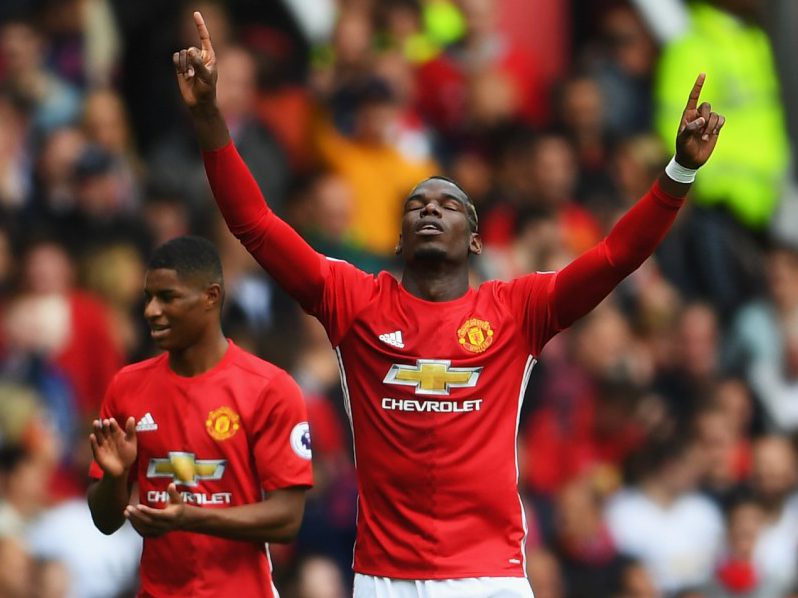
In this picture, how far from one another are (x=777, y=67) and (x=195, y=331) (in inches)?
230

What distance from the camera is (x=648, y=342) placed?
14.2 meters

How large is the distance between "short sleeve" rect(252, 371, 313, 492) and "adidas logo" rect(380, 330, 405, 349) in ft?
1.37

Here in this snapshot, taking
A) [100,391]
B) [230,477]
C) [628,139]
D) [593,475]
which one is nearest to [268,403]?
[230,477]

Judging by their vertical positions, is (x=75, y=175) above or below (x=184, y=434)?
above

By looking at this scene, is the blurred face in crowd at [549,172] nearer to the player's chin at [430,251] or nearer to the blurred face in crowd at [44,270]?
the blurred face in crowd at [44,270]

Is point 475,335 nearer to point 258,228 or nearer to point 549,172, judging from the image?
point 258,228

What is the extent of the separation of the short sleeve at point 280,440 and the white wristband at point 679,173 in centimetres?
163

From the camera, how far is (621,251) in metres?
7.29

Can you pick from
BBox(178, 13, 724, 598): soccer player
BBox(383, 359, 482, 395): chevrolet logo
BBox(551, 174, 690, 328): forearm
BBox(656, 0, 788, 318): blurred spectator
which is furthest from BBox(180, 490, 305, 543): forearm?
BBox(656, 0, 788, 318): blurred spectator

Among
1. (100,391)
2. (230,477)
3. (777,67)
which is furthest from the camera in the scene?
(777,67)

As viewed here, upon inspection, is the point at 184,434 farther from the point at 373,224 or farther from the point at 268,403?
the point at 373,224

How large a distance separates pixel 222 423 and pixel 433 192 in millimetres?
1159

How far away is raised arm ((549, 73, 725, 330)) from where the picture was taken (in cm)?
719

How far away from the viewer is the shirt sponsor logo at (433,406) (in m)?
7.39
